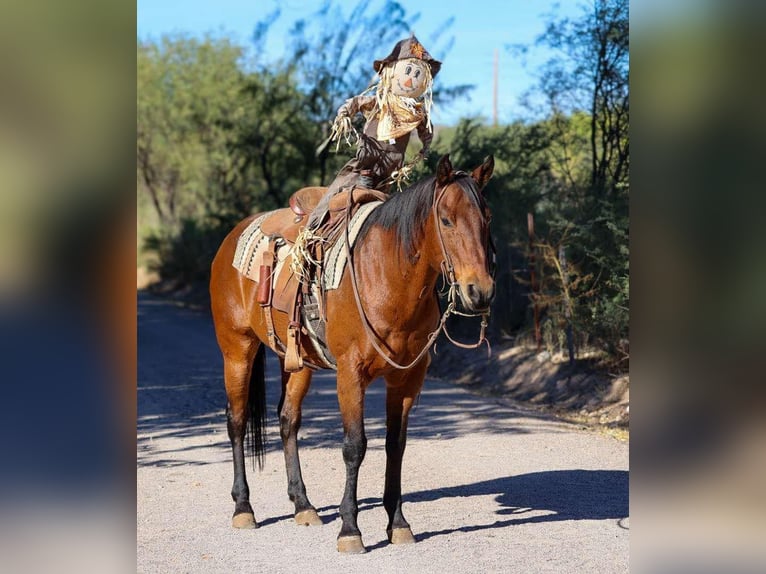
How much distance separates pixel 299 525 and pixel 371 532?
1.61 ft

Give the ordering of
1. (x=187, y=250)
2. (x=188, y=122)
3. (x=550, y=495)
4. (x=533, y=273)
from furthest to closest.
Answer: (x=188, y=122) → (x=187, y=250) → (x=533, y=273) → (x=550, y=495)

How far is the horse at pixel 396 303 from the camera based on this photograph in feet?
14.7

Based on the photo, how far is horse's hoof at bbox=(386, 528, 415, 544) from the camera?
17.4 ft

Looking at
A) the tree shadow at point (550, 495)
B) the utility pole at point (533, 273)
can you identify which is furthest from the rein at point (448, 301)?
the utility pole at point (533, 273)

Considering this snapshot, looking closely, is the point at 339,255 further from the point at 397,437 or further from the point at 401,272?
the point at 397,437

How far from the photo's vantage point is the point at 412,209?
4812 mm

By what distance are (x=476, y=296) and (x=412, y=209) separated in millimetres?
737

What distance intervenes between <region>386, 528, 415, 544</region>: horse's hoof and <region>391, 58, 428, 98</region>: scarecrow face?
8.44ft

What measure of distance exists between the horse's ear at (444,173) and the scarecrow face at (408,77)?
98cm

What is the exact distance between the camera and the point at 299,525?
227 inches

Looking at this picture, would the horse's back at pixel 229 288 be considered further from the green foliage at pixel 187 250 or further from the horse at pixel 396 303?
the green foliage at pixel 187 250

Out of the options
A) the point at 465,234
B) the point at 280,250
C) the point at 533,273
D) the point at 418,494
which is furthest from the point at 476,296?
the point at 533,273
